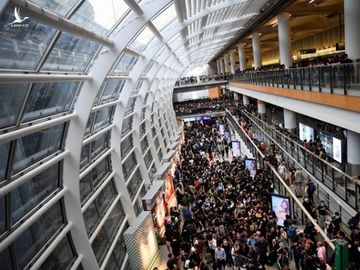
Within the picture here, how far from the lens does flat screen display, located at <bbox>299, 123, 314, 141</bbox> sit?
20.6m

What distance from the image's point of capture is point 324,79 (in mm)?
12703

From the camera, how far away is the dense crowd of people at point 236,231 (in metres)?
11.0

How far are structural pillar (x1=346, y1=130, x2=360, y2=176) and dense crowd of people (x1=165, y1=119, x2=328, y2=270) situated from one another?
348cm

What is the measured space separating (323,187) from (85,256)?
8.18 metres

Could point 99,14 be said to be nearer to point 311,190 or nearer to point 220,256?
point 220,256

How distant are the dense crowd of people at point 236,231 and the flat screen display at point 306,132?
350 centimetres

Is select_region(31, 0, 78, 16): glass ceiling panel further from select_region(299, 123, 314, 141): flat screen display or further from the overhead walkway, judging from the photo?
select_region(299, 123, 314, 141): flat screen display

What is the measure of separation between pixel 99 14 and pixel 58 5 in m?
2.22

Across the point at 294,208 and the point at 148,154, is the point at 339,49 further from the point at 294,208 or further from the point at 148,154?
the point at 294,208

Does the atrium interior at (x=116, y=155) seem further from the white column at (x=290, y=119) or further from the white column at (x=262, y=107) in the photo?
the white column at (x=262, y=107)

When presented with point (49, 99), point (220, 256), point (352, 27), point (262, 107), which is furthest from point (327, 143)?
point (262, 107)

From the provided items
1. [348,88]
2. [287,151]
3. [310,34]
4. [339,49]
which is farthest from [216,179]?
[310,34]

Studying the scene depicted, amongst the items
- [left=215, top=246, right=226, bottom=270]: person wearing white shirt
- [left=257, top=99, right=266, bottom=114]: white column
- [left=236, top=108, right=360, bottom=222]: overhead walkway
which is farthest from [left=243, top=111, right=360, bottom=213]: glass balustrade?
[left=257, top=99, right=266, bottom=114]: white column

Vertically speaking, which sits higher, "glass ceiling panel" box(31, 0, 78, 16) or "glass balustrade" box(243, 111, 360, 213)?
"glass ceiling panel" box(31, 0, 78, 16)
